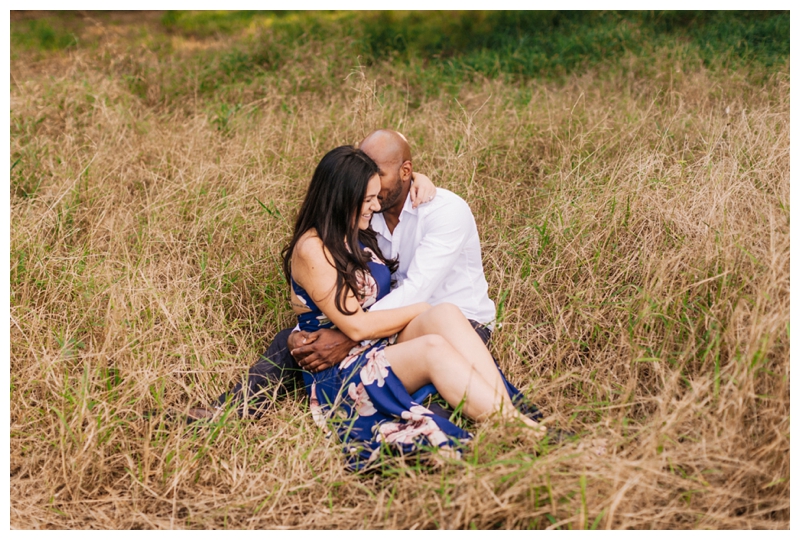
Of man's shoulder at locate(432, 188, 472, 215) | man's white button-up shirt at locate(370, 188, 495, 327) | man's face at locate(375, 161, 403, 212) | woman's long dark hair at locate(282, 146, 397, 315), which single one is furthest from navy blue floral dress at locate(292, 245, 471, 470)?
man's shoulder at locate(432, 188, 472, 215)

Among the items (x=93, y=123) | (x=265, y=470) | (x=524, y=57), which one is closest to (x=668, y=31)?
(x=524, y=57)

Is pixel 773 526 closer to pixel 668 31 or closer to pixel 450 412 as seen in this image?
pixel 450 412

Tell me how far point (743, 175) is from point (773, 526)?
1812 mm

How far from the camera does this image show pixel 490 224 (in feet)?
13.0

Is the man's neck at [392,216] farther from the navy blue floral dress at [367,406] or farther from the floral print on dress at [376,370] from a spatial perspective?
the floral print on dress at [376,370]

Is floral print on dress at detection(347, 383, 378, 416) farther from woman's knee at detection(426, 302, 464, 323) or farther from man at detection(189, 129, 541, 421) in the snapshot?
woman's knee at detection(426, 302, 464, 323)

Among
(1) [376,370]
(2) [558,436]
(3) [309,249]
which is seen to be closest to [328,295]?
(3) [309,249]

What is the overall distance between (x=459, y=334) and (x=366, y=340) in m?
0.43

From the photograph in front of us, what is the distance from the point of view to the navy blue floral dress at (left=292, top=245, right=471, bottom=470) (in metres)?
2.55

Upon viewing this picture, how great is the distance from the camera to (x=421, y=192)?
10.7 ft

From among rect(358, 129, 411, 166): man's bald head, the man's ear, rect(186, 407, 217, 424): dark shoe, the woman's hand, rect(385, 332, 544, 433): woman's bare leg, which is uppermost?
rect(358, 129, 411, 166): man's bald head

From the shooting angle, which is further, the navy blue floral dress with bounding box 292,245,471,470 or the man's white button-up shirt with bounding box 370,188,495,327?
the man's white button-up shirt with bounding box 370,188,495,327

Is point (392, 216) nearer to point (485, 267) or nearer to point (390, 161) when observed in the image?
point (390, 161)

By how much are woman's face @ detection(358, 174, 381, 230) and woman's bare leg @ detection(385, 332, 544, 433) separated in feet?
1.91
